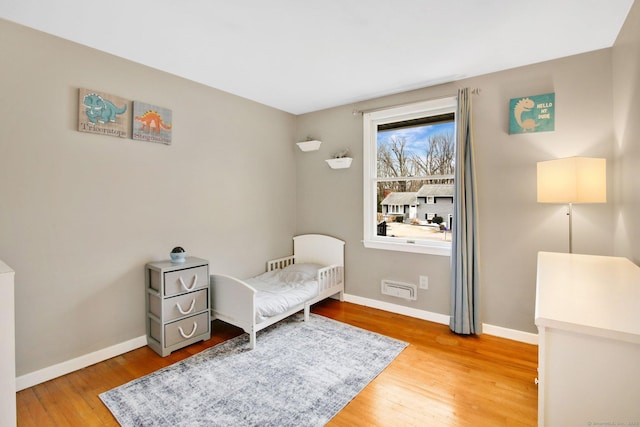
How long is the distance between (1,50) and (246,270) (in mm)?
2595

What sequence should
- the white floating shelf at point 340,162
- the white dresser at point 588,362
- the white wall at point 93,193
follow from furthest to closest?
the white floating shelf at point 340,162
the white wall at point 93,193
the white dresser at point 588,362

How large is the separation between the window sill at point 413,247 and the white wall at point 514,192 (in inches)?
2.4

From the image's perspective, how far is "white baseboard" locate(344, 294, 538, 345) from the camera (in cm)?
274

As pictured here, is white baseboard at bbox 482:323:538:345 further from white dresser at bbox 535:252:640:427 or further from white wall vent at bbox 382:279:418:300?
white dresser at bbox 535:252:640:427

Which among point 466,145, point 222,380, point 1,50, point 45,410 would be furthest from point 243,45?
point 45,410

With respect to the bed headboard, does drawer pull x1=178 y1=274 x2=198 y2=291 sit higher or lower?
lower

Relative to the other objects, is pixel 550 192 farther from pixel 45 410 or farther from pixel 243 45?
pixel 45 410

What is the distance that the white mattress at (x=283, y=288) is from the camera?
2744mm

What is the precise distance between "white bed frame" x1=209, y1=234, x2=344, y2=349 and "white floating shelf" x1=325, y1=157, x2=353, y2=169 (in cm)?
88

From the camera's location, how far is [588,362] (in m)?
0.89

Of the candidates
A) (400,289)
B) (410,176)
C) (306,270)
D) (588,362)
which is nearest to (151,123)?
(306,270)

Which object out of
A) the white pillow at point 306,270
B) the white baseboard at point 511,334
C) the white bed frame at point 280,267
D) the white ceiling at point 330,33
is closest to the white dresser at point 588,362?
the white ceiling at point 330,33

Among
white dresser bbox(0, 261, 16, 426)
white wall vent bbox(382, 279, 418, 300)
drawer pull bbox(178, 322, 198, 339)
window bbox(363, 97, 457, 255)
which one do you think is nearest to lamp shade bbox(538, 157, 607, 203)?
window bbox(363, 97, 457, 255)

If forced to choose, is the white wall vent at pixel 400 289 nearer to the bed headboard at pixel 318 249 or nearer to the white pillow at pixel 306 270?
the bed headboard at pixel 318 249
